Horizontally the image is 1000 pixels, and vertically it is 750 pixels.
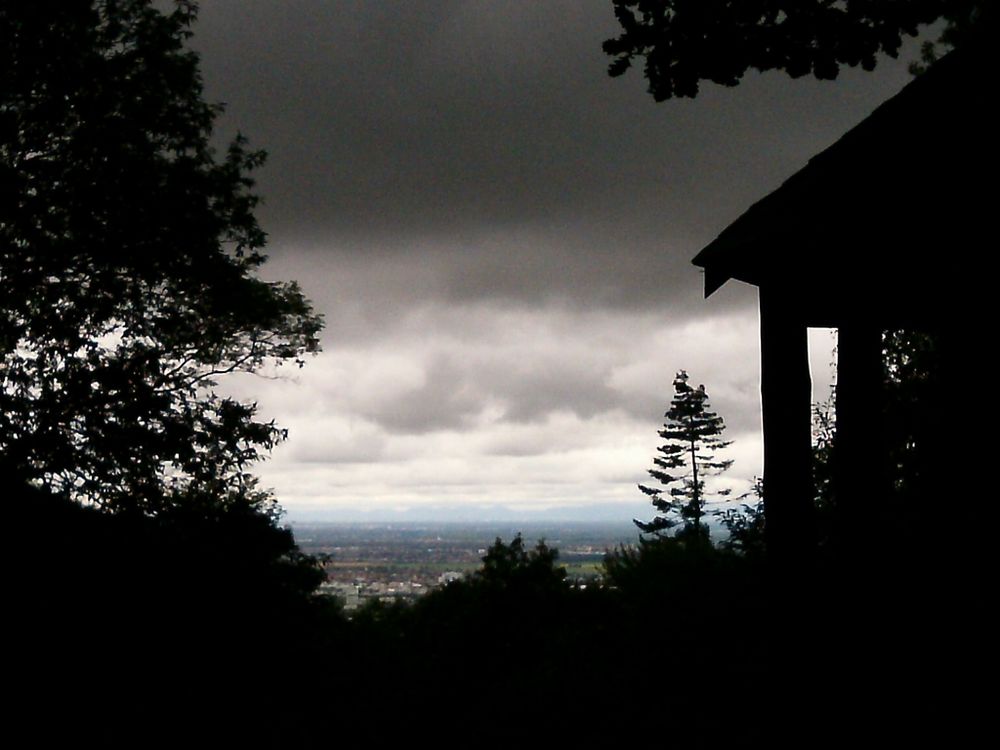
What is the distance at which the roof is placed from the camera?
5.22 meters

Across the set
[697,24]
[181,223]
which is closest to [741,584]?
[697,24]

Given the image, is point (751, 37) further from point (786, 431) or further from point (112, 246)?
point (112, 246)

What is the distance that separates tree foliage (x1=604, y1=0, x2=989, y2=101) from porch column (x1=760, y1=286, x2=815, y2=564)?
157 centimetres

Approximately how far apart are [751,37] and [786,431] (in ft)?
9.02

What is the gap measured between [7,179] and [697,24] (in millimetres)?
14861

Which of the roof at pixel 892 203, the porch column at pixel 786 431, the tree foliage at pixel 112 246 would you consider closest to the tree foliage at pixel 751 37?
the roof at pixel 892 203

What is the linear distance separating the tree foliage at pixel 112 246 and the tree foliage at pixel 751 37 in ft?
43.4

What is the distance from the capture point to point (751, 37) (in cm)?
614

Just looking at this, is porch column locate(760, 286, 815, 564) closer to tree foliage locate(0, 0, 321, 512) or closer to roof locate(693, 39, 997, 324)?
roof locate(693, 39, 997, 324)

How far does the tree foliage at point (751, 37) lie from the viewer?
19.9 feet

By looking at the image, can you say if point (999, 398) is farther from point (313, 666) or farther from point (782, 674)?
point (313, 666)

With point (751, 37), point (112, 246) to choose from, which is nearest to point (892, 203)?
point (751, 37)

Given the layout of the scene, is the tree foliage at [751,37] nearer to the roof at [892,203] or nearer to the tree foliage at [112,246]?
the roof at [892,203]

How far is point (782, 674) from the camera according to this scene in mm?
5656
